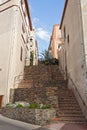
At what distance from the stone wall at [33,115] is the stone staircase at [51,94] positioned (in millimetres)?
522

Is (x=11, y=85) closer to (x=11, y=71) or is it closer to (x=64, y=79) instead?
(x=11, y=71)

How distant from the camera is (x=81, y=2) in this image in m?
13.0

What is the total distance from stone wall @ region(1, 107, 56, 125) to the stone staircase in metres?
0.52

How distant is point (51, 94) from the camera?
14039 millimetres

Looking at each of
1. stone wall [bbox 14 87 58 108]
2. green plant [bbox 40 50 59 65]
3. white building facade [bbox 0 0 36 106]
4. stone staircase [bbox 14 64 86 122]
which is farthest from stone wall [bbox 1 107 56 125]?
green plant [bbox 40 50 59 65]

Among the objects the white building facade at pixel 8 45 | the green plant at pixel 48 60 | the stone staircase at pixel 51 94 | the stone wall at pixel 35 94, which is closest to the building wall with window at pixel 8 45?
the white building facade at pixel 8 45

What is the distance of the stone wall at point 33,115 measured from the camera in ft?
34.4

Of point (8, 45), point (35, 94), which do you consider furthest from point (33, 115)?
point (8, 45)

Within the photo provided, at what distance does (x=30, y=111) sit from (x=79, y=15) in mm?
6879

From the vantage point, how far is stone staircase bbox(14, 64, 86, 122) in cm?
1204

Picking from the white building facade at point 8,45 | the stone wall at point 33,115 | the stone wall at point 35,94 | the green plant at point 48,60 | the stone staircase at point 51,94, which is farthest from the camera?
the green plant at point 48,60

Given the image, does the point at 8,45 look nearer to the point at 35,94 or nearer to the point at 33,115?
the point at 35,94

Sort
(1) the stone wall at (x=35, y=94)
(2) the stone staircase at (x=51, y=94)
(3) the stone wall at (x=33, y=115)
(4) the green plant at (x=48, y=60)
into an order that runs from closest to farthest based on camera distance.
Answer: (3) the stone wall at (x=33, y=115) → (2) the stone staircase at (x=51, y=94) → (1) the stone wall at (x=35, y=94) → (4) the green plant at (x=48, y=60)

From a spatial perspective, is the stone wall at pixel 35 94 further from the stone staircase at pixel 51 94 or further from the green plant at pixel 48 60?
the green plant at pixel 48 60
